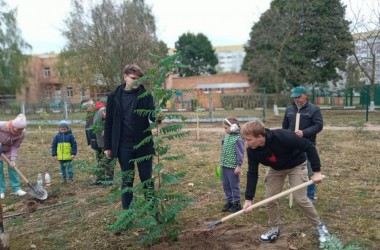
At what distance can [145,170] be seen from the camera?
12.9 ft

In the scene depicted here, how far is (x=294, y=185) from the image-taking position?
12.0 ft

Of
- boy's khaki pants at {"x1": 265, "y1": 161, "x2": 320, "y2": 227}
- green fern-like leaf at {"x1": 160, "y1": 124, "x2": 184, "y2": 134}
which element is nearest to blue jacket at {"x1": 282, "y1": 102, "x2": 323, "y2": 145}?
boy's khaki pants at {"x1": 265, "y1": 161, "x2": 320, "y2": 227}

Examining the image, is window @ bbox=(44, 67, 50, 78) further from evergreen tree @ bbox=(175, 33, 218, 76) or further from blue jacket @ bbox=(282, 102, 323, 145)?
blue jacket @ bbox=(282, 102, 323, 145)

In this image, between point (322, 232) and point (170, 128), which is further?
point (322, 232)

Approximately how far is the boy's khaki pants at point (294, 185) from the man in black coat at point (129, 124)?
1.30 meters

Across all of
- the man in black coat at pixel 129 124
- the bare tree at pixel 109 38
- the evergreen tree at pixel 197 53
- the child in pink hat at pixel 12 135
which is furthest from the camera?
the evergreen tree at pixel 197 53

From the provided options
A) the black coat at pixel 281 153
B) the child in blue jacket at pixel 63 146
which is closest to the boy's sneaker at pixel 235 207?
the black coat at pixel 281 153

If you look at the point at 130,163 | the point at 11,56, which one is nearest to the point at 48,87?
the point at 11,56

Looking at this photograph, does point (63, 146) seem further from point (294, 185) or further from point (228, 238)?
point (294, 185)

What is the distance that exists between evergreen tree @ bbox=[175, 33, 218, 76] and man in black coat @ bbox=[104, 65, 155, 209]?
4577cm

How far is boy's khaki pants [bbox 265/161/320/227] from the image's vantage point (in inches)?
143

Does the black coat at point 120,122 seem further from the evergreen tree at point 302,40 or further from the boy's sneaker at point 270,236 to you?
the evergreen tree at point 302,40

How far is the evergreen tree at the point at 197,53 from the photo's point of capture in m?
49.8

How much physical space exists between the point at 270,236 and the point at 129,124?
1.95 meters
